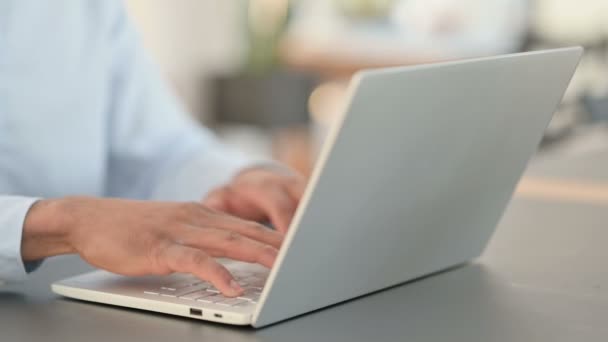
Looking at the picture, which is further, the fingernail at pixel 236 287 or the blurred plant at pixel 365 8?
the blurred plant at pixel 365 8

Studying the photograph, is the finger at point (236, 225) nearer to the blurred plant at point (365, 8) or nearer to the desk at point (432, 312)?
the desk at point (432, 312)

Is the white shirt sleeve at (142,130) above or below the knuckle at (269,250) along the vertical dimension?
above

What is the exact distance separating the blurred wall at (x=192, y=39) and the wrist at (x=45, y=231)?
466 cm

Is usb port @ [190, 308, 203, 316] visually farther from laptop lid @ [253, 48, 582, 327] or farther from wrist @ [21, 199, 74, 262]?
wrist @ [21, 199, 74, 262]

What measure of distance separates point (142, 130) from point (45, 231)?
69 cm

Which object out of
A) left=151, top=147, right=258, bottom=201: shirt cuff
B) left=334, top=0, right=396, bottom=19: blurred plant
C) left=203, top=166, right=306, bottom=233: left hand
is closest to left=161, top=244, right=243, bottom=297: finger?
left=203, top=166, right=306, bottom=233: left hand

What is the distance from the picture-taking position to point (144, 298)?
0.88 m

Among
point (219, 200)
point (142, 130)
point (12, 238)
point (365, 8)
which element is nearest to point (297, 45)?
point (365, 8)

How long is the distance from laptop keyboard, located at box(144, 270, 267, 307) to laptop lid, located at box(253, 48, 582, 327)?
0.05 metres

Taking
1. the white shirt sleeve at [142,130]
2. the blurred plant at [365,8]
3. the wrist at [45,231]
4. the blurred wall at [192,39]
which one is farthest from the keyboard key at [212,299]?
the blurred plant at [365,8]

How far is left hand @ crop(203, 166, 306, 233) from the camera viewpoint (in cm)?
119

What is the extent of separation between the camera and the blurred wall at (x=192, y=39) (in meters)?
5.76

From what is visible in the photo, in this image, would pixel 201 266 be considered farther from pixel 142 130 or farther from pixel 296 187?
pixel 142 130

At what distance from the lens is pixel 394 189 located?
2.84 feet
